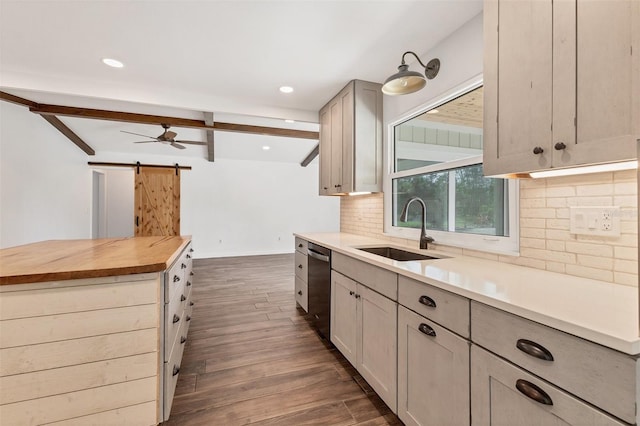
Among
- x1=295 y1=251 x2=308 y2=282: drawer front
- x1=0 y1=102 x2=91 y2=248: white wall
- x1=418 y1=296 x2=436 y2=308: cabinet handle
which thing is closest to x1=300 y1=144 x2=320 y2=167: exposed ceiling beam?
x1=295 y1=251 x2=308 y2=282: drawer front

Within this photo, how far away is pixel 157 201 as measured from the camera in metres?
6.23

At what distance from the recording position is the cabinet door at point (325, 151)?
3.35 m

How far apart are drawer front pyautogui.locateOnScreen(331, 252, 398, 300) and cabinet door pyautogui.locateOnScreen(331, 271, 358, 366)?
0.07m

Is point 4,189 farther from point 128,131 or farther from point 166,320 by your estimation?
point 166,320

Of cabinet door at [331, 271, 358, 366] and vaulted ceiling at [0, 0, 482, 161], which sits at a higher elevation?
vaulted ceiling at [0, 0, 482, 161]

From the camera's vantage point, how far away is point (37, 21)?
1956mm

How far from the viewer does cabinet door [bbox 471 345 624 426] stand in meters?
0.75

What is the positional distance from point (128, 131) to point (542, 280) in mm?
6917

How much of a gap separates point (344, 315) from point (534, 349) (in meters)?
1.40

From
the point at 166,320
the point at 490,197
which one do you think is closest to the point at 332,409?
the point at 166,320

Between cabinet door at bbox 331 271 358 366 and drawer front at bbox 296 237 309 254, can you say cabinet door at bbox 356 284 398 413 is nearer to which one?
cabinet door at bbox 331 271 358 366

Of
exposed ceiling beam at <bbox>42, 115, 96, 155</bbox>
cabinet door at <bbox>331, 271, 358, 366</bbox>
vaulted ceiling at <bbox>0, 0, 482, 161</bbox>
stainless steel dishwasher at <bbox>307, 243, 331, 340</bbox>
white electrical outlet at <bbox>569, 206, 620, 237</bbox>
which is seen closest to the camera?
white electrical outlet at <bbox>569, 206, 620, 237</bbox>

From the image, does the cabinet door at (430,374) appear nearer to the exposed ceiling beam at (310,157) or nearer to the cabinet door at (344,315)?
the cabinet door at (344,315)

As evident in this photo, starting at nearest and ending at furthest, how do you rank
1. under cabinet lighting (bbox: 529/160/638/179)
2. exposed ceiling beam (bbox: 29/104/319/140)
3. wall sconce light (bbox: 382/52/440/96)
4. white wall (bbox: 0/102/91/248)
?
under cabinet lighting (bbox: 529/160/638/179) → wall sconce light (bbox: 382/52/440/96) → white wall (bbox: 0/102/91/248) → exposed ceiling beam (bbox: 29/104/319/140)
